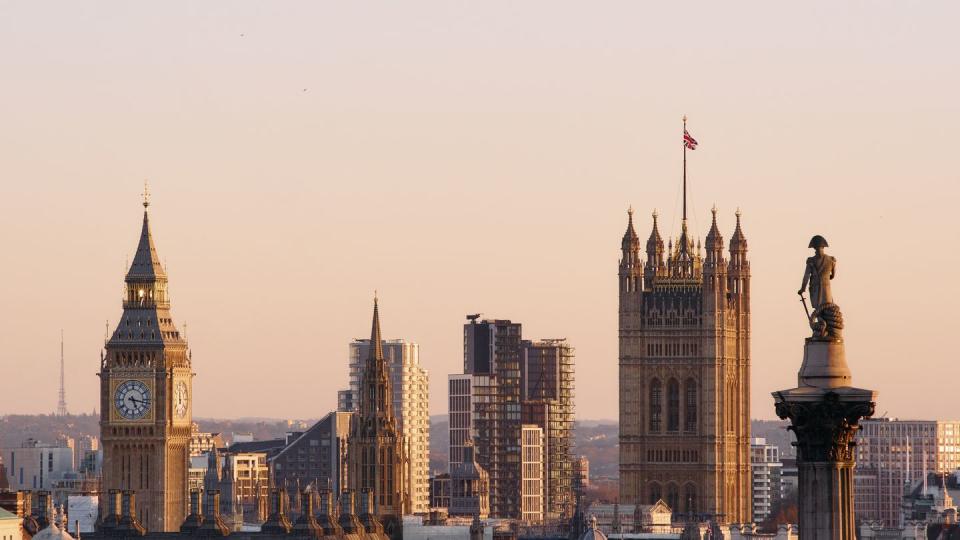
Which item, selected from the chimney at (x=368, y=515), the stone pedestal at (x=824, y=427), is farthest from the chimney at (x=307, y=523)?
the stone pedestal at (x=824, y=427)

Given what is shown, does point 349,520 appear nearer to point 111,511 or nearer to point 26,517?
point 111,511

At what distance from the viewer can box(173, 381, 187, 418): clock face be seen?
627ft

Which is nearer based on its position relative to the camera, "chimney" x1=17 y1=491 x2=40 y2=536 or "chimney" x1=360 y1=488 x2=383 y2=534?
"chimney" x1=17 y1=491 x2=40 y2=536

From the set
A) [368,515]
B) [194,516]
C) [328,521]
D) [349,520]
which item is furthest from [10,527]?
[368,515]

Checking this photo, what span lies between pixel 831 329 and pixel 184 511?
482 ft

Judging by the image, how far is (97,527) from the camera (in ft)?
605

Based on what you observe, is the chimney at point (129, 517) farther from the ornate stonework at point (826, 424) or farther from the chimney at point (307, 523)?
the ornate stonework at point (826, 424)

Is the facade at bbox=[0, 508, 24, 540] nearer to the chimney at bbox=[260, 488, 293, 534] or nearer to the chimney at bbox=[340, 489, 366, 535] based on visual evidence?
the chimney at bbox=[260, 488, 293, 534]

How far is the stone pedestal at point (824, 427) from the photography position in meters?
50.2

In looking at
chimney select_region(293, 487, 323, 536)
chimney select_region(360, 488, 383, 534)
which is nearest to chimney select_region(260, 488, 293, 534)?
chimney select_region(293, 487, 323, 536)

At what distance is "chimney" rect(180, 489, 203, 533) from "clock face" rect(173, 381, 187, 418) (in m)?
4.47

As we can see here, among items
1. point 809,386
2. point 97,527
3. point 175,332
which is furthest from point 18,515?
point 809,386

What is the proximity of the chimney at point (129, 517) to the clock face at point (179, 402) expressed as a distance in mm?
4964

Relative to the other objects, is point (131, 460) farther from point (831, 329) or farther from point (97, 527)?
point (831, 329)
